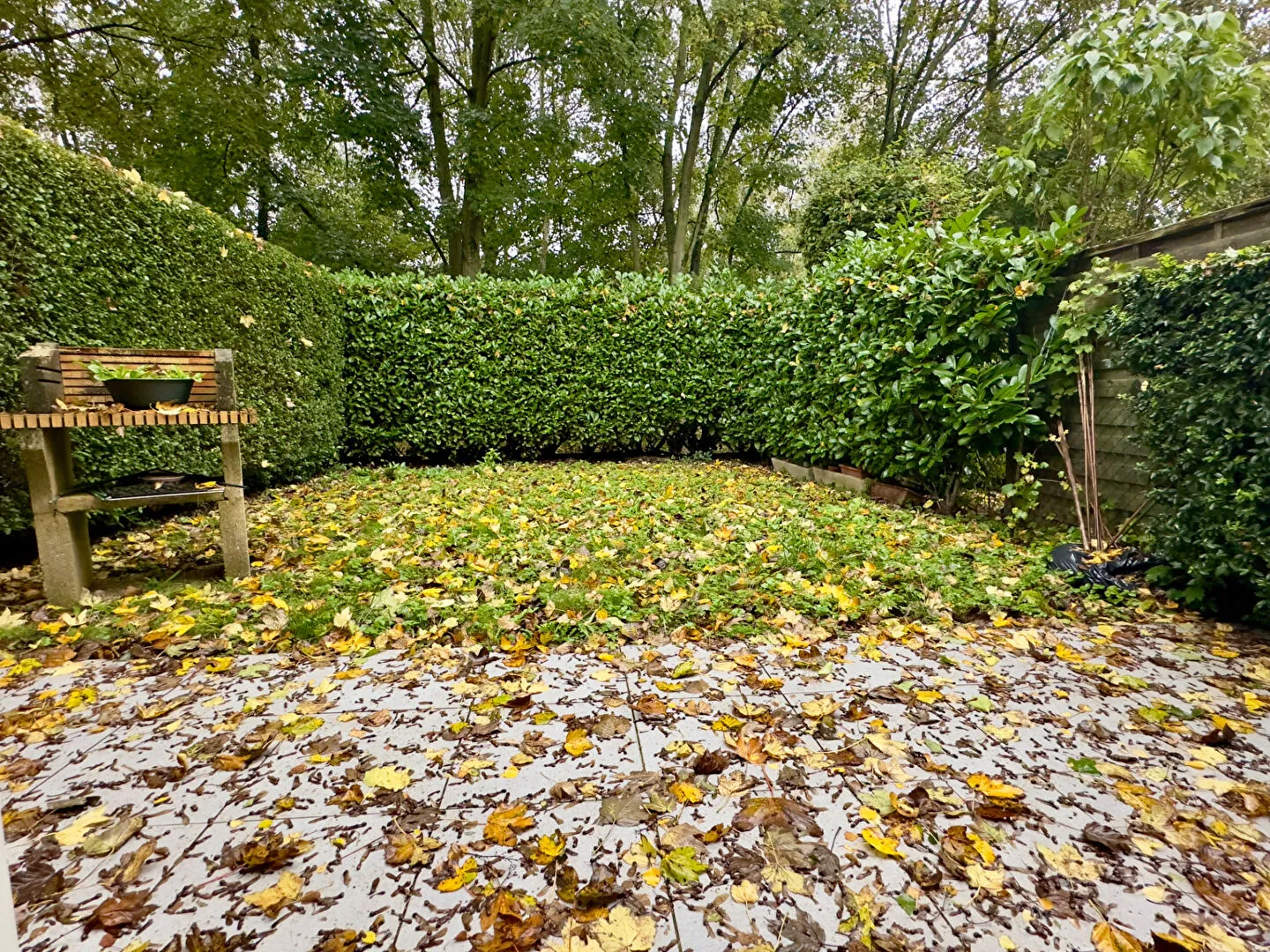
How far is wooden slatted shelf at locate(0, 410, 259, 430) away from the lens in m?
2.49

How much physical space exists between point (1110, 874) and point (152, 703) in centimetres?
282

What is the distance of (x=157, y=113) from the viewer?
9.28 metres

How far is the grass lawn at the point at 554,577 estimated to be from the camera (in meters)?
2.54

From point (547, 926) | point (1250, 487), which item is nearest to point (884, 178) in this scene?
point (1250, 487)

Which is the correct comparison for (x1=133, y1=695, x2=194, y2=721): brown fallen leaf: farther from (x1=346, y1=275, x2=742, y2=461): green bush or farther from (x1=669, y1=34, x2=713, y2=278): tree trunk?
(x1=669, y1=34, x2=713, y2=278): tree trunk

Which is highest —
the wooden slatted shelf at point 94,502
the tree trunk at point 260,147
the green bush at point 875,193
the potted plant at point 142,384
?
the tree trunk at point 260,147

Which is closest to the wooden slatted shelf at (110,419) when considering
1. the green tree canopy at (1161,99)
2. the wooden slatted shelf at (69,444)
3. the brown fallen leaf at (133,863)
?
the wooden slatted shelf at (69,444)

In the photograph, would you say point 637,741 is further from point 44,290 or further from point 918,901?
point 44,290

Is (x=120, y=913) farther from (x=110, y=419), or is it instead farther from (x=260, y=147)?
(x=260, y=147)

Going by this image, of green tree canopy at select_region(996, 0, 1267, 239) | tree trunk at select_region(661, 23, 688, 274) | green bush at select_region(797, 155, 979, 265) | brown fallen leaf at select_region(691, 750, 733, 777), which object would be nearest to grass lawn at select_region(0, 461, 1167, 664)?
brown fallen leaf at select_region(691, 750, 733, 777)

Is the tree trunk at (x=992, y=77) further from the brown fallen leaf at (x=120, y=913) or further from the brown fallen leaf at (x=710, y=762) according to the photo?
the brown fallen leaf at (x=120, y=913)

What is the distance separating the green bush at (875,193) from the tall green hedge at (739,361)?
2712mm

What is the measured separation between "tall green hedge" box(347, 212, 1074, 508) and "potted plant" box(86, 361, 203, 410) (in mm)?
3834

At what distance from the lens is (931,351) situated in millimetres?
4215
